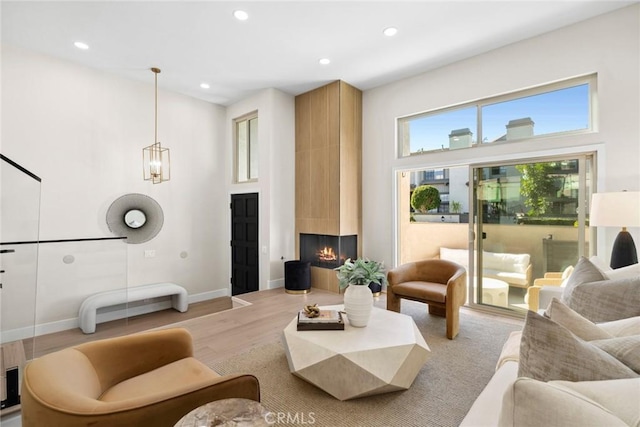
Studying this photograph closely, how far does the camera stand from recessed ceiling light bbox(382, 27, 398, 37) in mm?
3430

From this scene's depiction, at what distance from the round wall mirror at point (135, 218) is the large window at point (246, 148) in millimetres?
1821

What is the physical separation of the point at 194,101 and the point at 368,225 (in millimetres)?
3922

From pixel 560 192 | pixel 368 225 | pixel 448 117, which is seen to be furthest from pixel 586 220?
pixel 368 225

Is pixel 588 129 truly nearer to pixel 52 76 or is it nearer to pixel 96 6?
pixel 96 6

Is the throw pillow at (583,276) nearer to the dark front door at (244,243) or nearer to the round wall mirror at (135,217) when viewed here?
the dark front door at (244,243)

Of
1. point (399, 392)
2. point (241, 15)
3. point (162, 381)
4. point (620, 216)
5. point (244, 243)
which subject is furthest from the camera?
point (244, 243)

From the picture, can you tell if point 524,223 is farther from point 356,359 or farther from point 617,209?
point 356,359

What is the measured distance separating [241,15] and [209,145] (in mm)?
3011

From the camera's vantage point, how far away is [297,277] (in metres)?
4.81

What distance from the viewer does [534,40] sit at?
3.61m

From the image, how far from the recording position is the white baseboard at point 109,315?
249 centimetres

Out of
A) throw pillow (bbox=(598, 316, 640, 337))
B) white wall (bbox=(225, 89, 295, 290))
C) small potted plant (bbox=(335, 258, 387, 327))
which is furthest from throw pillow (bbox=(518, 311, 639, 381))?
white wall (bbox=(225, 89, 295, 290))

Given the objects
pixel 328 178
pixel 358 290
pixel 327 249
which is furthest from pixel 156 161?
pixel 358 290

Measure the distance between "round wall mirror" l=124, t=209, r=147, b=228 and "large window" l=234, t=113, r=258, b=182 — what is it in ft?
5.97
